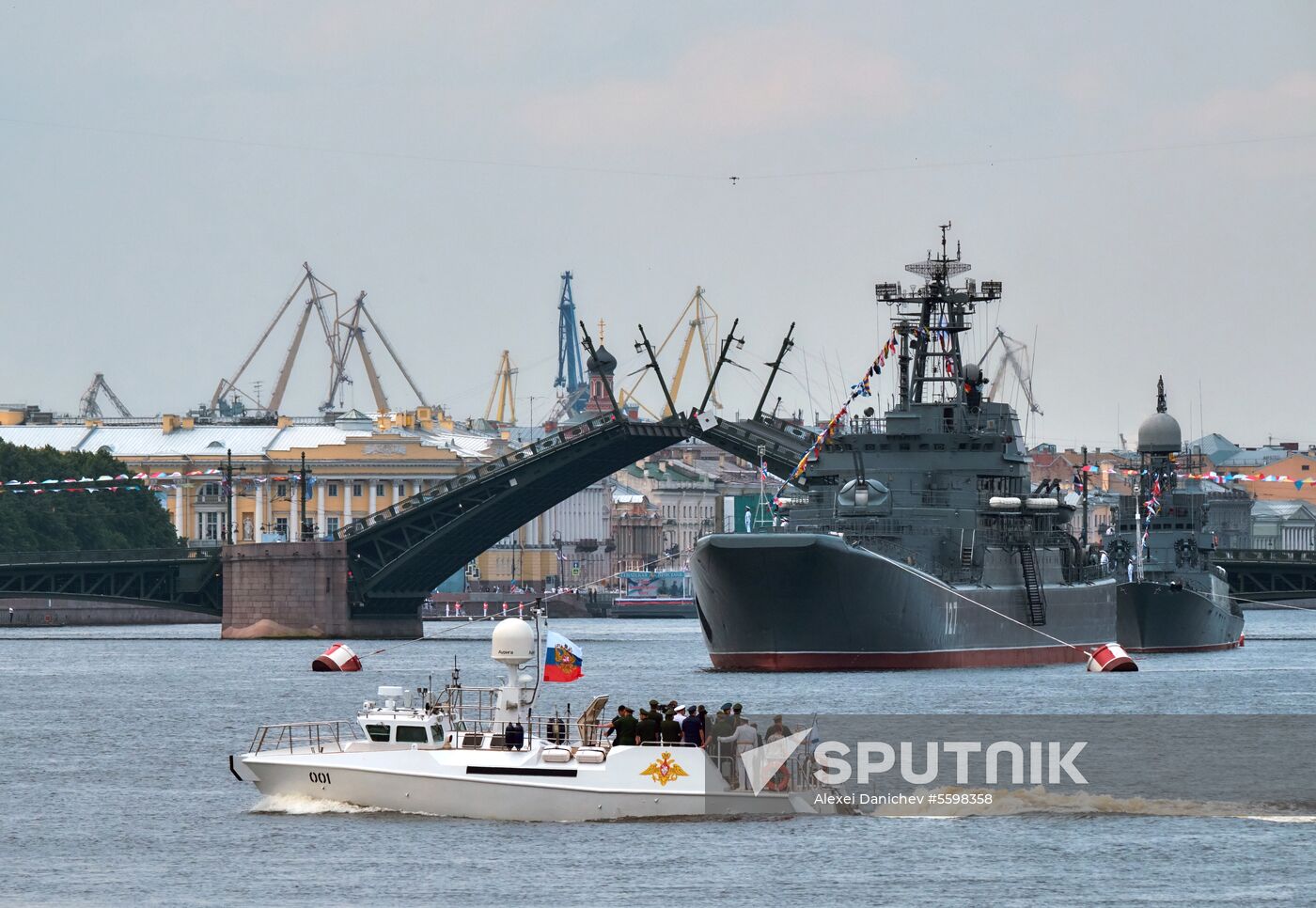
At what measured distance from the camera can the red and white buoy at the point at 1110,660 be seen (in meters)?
72.1

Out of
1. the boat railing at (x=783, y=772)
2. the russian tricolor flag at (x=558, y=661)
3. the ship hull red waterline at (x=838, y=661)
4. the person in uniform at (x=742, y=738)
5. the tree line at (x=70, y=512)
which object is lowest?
the boat railing at (x=783, y=772)

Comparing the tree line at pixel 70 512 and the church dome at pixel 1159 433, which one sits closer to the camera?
the church dome at pixel 1159 433

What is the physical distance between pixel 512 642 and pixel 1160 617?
58.2 meters

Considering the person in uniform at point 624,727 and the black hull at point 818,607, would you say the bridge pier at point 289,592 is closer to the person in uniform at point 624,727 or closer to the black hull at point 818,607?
the black hull at point 818,607

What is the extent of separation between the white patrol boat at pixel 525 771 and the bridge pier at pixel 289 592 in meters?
63.2

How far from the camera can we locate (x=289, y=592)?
101m

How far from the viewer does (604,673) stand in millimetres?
75688

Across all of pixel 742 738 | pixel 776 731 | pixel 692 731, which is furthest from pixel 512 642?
pixel 776 731

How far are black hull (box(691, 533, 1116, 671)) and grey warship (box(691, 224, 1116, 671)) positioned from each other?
3cm

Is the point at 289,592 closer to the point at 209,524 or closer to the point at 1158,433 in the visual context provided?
the point at 1158,433

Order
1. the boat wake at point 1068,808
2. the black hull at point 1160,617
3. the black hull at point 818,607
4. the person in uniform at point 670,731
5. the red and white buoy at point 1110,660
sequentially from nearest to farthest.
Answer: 1. the person in uniform at point 670,731
2. the boat wake at point 1068,808
3. the black hull at point 818,607
4. the red and white buoy at point 1110,660
5. the black hull at point 1160,617

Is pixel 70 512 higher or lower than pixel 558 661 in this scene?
higher

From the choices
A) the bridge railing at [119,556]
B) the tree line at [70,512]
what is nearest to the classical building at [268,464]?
the tree line at [70,512]

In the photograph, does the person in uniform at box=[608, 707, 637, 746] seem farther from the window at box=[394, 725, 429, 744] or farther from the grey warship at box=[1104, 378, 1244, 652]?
the grey warship at box=[1104, 378, 1244, 652]
